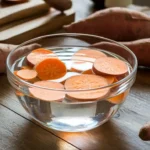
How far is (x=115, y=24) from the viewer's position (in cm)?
87

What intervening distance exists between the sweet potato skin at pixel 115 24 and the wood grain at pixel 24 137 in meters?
0.28

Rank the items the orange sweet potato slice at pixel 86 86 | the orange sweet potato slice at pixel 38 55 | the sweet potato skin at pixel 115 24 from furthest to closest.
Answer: the sweet potato skin at pixel 115 24
the orange sweet potato slice at pixel 38 55
the orange sweet potato slice at pixel 86 86

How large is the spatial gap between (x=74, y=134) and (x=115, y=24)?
331 millimetres

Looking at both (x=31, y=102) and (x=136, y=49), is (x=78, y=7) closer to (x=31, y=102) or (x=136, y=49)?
(x=136, y=49)

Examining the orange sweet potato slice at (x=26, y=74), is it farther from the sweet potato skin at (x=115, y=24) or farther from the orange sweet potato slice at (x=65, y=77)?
the sweet potato skin at (x=115, y=24)

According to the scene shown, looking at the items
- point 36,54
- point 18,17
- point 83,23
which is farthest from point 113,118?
point 18,17

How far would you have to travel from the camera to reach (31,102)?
59 cm

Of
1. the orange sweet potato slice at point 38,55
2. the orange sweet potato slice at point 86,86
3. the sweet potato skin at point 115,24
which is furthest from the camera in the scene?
the sweet potato skin at point 115,24

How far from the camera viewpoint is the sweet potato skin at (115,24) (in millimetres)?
863

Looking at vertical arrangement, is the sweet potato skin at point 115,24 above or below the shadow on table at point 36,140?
above

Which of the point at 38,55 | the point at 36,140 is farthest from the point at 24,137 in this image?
the point at 38,55

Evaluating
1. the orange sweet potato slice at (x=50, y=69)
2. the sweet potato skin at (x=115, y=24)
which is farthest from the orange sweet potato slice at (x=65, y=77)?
the sweet potato skin at (x=115, y=24)

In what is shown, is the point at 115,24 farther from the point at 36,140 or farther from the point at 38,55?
the point at 36,140

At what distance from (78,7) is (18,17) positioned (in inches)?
8.4
